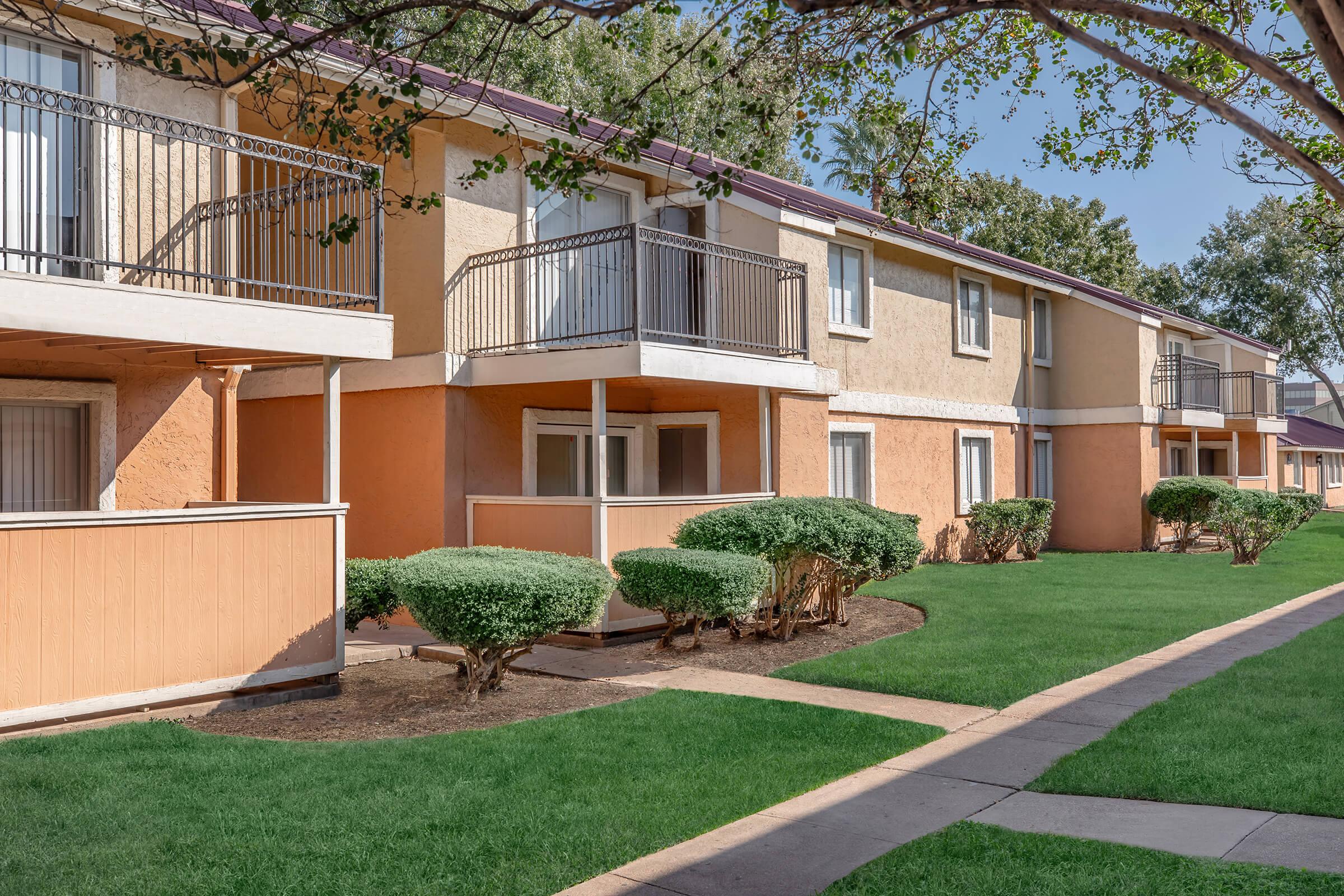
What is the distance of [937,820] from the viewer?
573 cm

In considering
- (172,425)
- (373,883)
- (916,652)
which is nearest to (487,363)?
(172,425)

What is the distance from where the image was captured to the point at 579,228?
47.2 ft

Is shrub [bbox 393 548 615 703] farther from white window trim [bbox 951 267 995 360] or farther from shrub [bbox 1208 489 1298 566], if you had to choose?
shrub [bbox 1208 489 1298 566]

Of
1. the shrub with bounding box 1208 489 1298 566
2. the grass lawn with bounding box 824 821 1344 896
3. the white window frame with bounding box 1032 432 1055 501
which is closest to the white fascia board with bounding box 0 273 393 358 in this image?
the grass lawn with bounding box 824 821 1344 896

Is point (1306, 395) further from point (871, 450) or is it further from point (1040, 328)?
point (871, 450)

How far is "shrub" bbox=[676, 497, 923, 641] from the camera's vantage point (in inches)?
446

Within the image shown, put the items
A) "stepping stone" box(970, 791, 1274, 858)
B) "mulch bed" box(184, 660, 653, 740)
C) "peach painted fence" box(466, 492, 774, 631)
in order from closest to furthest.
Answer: "stepping stone" box(970, 791, 1274, 858)
"mulch bed" box(184, 660, 653, 740)
"peach painted fence" box(466, 492, 774, 631)

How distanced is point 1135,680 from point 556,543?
591 centimetres

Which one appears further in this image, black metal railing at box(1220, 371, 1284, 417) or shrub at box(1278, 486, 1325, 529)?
black metal railing at box(1220, 371, 1284, 417)

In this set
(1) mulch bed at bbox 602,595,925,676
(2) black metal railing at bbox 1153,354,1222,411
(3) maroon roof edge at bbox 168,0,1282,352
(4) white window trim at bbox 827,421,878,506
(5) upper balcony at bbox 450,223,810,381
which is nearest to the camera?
(3) maroon roof edge at bbox 168,0,1282,352

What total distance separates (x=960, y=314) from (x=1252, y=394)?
36.6 ft

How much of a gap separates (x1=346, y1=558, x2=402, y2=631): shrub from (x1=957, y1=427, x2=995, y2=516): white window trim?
42.3 feet

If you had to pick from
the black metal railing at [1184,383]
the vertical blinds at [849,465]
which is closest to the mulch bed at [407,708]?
the vertical blinds at [849,465]

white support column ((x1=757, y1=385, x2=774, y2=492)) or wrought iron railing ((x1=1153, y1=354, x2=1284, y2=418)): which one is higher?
wrought iron railing ((x1=1153, y1=354, x2=1284, y2=418))
